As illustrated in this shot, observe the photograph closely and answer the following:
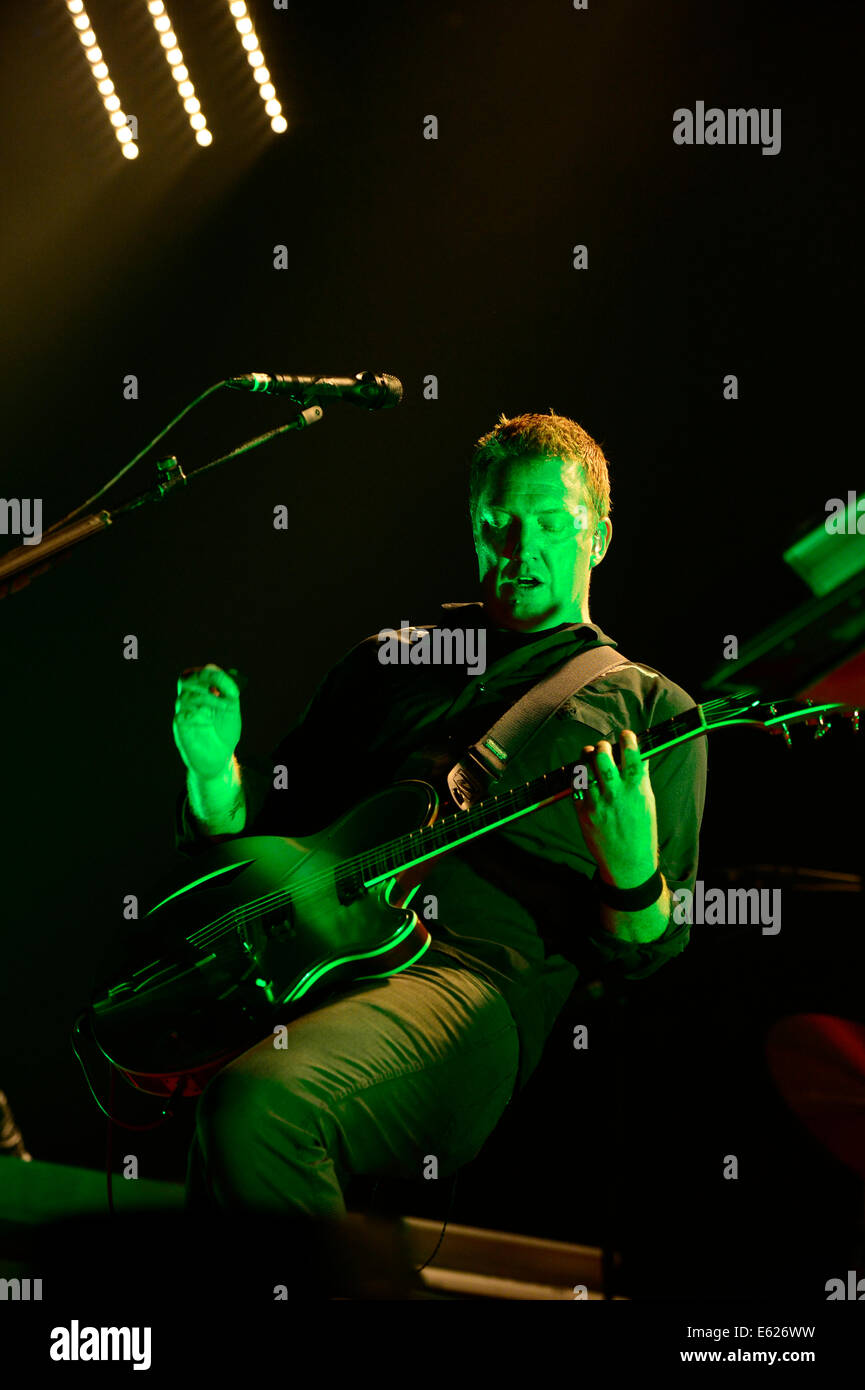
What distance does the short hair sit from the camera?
2305mm

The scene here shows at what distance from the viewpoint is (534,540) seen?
89.0 inches

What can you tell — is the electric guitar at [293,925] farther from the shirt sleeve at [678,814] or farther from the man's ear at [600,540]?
the man's ear at [600,540]

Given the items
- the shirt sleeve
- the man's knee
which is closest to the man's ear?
the shirt sleeve

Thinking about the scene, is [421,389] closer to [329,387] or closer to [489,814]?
[329,387]

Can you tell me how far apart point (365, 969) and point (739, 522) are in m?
1.49

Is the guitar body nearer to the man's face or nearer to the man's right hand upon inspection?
the man's right hand

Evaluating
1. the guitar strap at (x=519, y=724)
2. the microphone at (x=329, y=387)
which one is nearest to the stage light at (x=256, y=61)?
the microphone at (x=329, y=387)

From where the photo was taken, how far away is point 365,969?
193 centimetres

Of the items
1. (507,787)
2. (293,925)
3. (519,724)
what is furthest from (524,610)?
(293,925)

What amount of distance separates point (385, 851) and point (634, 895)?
0.45 meters

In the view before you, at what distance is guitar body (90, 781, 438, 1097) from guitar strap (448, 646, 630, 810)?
93mm
